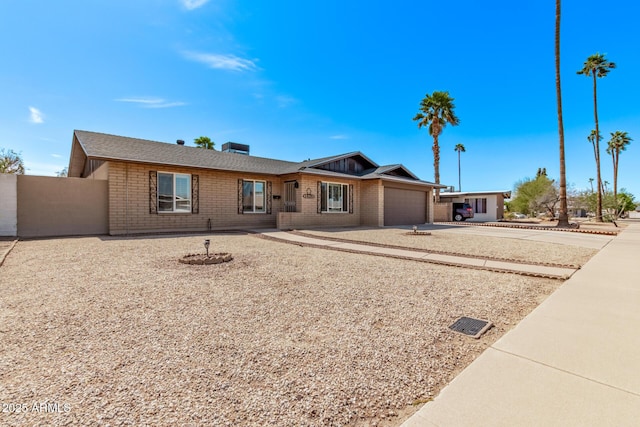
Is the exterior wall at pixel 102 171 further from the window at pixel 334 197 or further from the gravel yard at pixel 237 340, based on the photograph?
the window at pixel 334 197

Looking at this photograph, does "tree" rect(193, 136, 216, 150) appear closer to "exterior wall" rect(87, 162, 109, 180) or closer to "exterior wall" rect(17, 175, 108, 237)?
"exterior wall" rect(87, 162, 109, 180)

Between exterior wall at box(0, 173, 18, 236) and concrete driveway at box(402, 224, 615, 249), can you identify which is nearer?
exterior wall at box(0, 173, 18, 236)

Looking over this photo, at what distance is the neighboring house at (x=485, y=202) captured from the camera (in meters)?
28.3

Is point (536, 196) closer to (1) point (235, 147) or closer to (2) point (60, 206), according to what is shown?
(1) point (235, 147)

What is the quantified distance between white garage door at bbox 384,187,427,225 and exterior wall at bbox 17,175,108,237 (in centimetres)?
1419

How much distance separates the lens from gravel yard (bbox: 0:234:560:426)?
1.69 m

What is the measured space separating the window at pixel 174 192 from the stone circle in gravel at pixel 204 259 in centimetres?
629

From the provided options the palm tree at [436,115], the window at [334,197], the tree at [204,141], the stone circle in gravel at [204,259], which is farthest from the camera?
the palm tree at [436,115]

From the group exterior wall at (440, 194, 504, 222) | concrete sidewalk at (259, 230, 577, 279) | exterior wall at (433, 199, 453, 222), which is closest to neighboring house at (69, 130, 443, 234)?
concrete sidewalk at (259, 230, 577, 279)

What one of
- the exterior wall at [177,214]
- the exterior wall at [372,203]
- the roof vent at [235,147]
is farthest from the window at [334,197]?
the roof vent at [235,147]

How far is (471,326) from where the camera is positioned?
2.97m

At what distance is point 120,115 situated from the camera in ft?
47.7

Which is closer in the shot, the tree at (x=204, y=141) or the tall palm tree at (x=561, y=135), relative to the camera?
the tall palm tree at (x=561, y=135)

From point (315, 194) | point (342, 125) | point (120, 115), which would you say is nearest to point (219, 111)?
point (120, 115)
